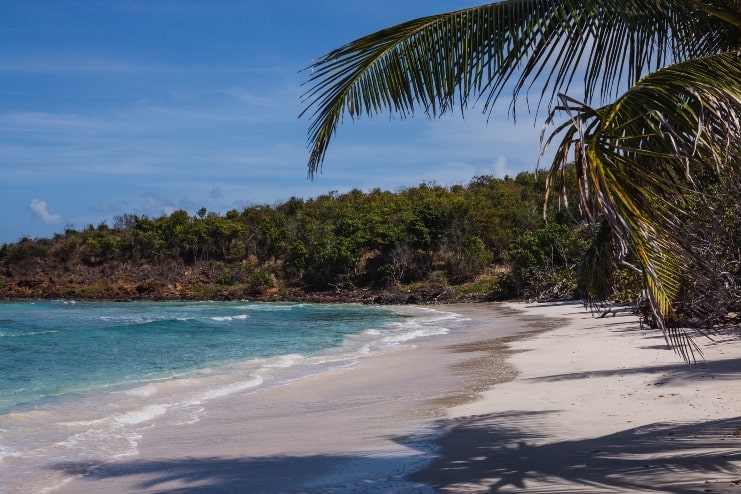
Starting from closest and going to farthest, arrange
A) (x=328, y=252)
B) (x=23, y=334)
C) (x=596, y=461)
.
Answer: (x=596, y=461), (x=23, y=334), (x=328, y=252)


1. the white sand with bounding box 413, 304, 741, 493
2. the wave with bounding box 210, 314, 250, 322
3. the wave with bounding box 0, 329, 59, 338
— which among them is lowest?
the wave with bounding box 210, 314, 250, 322

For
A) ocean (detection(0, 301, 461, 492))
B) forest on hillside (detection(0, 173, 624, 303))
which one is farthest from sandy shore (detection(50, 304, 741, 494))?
forest on hillside (detection(0, 173, 624, 303))

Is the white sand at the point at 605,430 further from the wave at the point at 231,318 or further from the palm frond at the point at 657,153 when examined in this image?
the wave at the point at 231,318

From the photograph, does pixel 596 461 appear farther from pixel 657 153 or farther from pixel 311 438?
pixel 657 153

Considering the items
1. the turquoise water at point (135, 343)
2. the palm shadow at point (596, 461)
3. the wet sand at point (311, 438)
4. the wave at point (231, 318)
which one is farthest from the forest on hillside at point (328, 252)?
the palm shadow at point (596, 461)

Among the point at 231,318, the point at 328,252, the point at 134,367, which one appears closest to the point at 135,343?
the point at 134,367

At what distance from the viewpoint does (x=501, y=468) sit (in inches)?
228

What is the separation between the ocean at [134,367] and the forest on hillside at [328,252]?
1000 cm

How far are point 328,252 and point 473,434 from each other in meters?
39.5

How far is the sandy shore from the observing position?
5.58m

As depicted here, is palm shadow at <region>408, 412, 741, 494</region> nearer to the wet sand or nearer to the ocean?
the wet sand

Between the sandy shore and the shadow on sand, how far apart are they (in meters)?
0.02

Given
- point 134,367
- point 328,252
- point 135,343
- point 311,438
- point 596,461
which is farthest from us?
point 328,252

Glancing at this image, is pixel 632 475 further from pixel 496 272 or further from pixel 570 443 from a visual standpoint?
pixel 496 272
